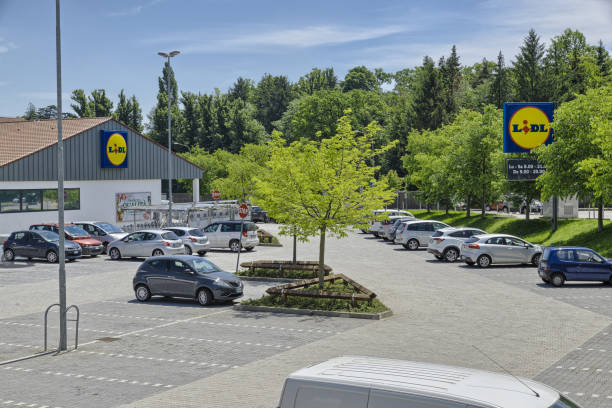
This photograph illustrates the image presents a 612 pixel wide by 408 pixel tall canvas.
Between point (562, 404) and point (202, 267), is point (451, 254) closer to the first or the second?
point (202, 267)

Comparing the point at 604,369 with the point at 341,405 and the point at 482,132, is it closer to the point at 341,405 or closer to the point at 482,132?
the point at 341,405

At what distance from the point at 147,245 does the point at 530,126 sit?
74.0ft

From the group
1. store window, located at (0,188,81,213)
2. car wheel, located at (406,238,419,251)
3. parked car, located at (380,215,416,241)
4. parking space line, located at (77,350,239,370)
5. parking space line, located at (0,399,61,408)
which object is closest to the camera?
parking space line, located at (0,399,61,408)

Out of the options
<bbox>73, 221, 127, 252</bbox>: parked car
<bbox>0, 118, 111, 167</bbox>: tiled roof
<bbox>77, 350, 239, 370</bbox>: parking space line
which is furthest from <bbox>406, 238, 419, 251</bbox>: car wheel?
<bbox>77, 350, 239, 370</bbox>: parking space line

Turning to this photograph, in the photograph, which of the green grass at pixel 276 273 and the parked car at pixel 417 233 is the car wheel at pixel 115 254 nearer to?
the green grass at pixel 276 273

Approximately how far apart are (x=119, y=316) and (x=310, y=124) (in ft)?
278

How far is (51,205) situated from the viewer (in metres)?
43.4

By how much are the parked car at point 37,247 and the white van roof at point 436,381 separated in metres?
29.1

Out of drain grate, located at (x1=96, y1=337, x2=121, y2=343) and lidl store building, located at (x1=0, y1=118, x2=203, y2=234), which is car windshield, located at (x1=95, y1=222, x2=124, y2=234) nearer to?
lidl store building, located at (x1=0, y1=118, x2=203, y2=234)

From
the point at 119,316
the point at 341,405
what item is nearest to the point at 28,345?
the point at 119,316

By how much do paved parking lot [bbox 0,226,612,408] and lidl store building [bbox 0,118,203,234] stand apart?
17.2 m

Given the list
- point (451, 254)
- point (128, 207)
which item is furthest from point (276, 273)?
point (128, 207)

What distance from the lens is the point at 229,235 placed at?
124 feet

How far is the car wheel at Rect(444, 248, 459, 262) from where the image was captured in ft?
107
